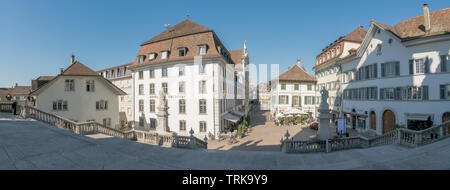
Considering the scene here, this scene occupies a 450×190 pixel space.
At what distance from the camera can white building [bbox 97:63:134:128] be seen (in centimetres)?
3256

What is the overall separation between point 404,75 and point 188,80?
76.8ft

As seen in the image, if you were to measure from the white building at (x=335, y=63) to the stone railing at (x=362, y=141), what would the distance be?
18935mm

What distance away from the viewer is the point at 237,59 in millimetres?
45906

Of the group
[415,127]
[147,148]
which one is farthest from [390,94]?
[147,148]

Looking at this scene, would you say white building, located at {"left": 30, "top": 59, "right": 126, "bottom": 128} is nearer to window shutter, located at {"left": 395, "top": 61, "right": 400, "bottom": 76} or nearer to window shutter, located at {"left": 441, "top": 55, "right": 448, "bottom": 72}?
window shutter, located at {"left": 395, "top": 61, "right": 400, "bottom": 76}

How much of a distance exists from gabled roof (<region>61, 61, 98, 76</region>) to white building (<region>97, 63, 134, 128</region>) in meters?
11.7

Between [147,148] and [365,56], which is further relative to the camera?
[365,56]

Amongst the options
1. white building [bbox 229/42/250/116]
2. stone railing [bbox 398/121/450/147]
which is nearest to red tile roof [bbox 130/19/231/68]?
white building [bbox 229/42/250/116]

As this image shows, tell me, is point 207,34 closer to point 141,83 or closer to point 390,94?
point 141,83

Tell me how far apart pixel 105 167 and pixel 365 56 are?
91.8 feet

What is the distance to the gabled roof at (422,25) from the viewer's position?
16234mm

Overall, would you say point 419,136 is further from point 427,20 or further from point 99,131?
point 99,131

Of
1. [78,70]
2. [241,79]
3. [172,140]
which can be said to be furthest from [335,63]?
[78,70]
